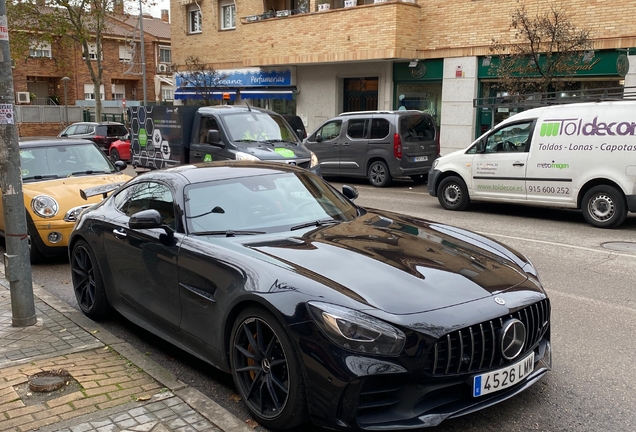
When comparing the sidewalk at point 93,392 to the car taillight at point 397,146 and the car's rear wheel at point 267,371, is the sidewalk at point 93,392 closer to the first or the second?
the car's rear wheel at point 267,371

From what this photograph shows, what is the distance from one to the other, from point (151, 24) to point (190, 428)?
195 feet

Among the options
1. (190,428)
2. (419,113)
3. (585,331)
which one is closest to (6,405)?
(190,428)

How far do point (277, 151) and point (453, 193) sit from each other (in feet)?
12.0

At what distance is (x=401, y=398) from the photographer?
10.6 feet

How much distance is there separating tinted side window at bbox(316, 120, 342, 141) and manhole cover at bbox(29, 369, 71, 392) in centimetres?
1412

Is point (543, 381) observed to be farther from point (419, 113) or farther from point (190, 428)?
point (419, 113)

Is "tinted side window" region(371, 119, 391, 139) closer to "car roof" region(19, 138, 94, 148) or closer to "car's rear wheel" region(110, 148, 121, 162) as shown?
"car roof" region(19, 138, 94, 148)

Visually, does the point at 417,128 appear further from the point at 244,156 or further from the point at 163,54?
the point at 163,54

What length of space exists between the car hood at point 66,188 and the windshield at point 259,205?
12.9 feet

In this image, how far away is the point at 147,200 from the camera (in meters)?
5.25

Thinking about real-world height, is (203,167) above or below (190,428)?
above

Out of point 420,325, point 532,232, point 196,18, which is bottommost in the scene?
point 532,232

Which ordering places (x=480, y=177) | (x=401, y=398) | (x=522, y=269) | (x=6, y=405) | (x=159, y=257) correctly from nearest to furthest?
(x=401, y=398), (x=6, y=405), (x=522, y=269), (x=159, y=257), (x=480, y=177)

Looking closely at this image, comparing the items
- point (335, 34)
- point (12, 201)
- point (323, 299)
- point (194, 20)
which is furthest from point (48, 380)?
point (194, 20)
